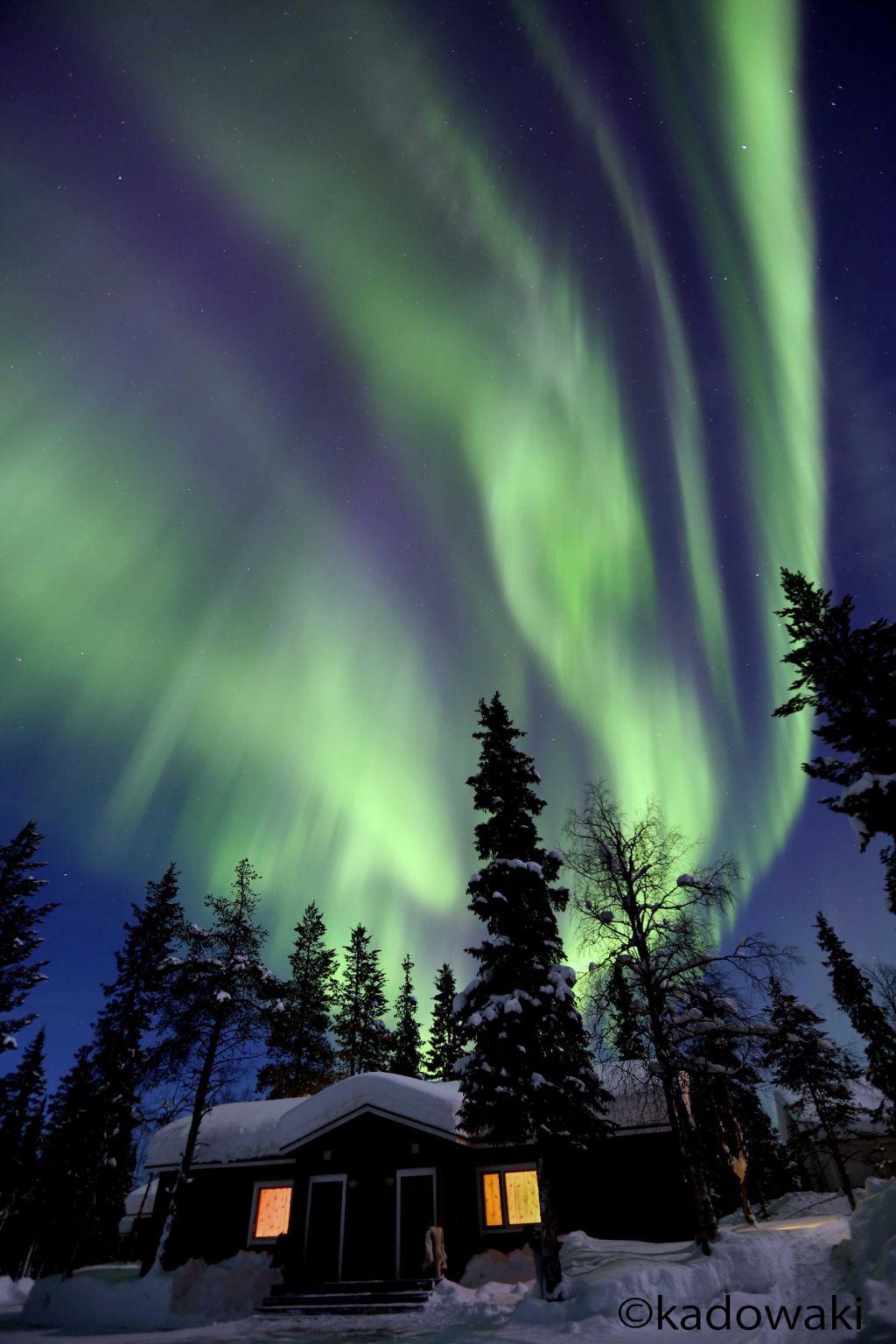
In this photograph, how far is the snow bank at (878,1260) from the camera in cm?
805

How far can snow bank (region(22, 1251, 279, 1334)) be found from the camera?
18234 mm

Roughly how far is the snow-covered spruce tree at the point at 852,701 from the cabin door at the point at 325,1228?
18.3 metres

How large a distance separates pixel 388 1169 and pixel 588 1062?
850cm

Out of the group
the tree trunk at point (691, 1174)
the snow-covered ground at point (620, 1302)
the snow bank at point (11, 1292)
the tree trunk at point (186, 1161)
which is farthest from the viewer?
the snow bank at point (11, 1292)

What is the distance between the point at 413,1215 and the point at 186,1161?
26.6ft

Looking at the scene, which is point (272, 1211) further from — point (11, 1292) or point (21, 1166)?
point (21, 1166)

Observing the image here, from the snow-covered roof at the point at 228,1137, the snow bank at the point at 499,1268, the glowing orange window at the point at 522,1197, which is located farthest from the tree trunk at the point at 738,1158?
the snow-covered roof at the point at 228,1137

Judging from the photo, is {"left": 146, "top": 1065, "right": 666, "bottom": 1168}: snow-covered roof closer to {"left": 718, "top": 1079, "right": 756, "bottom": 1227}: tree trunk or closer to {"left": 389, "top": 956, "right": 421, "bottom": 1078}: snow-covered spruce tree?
{"left": 718, "top": 1079, "right": 756, "bottom": 1227}: tree trunk

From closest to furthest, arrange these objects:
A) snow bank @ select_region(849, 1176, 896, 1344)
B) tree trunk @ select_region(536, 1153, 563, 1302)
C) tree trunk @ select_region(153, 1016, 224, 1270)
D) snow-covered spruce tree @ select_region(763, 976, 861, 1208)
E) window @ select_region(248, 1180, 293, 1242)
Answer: snow bank @ select_region(849, 1176, 896, 1344) < tree trunk @ select_region(536, 1153, 563, 1302) < tree trunk @ select_region(153, 1016, 224, 1270) < window @ select_region(248, 1180, 293, 1242) < snow-covered spruce tree @ select_region(763, 976, 861, 1208)

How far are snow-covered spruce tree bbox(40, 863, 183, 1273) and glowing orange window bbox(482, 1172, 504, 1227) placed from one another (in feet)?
45.9

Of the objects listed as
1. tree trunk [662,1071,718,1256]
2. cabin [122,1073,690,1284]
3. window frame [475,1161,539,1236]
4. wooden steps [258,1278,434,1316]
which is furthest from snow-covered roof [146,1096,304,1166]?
tree trunk [662,1071,718,1256]

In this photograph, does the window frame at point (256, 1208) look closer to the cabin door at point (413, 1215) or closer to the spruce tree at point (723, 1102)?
the cabin door at point (413, 1215)

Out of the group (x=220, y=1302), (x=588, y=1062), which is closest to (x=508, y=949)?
(x=588, y=1062)

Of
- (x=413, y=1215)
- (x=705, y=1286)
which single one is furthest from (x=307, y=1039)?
(x=705, y=1286)
